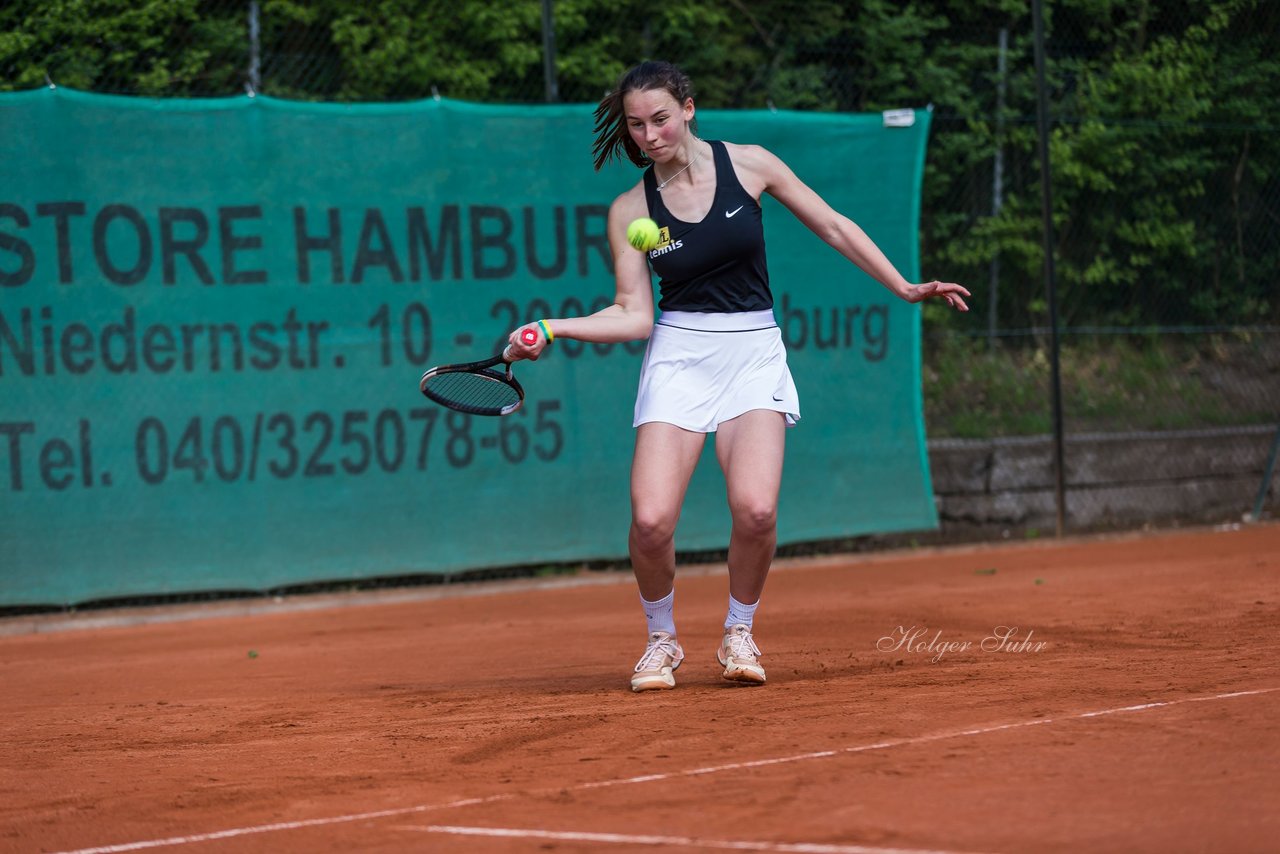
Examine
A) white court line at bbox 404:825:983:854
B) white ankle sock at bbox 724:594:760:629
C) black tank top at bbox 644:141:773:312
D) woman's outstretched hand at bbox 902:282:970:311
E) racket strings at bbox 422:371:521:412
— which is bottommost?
white court line at bbox 404:825:983:854

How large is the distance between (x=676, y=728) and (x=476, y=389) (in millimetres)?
1363

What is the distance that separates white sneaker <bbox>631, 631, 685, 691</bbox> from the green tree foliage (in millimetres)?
4579

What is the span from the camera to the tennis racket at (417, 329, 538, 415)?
461cm

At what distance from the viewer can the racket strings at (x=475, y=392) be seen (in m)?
4.72


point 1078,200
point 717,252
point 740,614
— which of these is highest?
point 1078,200

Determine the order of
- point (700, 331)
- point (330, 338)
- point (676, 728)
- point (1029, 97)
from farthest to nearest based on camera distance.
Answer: point (1029, 97) < point (330, 338) < point (700, 331) < point (676, 728)

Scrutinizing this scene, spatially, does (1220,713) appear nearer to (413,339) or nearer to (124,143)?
(413,339)

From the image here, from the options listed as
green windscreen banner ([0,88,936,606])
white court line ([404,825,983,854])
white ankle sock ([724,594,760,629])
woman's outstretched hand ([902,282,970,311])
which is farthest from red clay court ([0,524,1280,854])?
woman's outstretched hand ([902,282,970,311])

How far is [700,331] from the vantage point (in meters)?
4.69

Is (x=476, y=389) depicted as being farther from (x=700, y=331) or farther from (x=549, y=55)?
(x=549, y=55)

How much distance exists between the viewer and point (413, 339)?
764cm

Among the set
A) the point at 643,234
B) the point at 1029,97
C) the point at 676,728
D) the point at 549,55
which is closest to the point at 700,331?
the point at 643,234

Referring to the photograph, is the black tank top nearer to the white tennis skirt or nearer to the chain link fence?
the white tennis skirt

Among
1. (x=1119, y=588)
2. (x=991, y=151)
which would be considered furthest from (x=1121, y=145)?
(x=1119, y=588)
